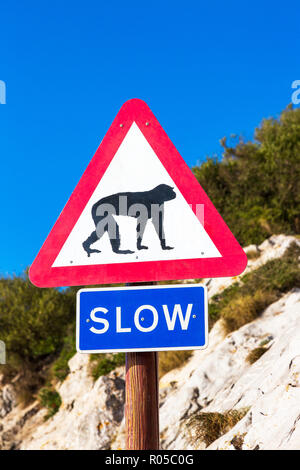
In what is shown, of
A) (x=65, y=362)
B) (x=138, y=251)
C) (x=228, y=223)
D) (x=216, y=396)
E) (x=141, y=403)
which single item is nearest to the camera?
(x=141, y=403)

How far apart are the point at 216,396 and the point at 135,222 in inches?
224

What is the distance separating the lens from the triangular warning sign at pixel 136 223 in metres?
2.38

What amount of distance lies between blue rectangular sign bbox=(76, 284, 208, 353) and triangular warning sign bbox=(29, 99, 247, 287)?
0.27 feet

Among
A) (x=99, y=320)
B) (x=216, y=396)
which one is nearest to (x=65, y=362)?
(x=216, y=396)

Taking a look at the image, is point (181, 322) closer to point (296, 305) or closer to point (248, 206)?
point (296, 305)

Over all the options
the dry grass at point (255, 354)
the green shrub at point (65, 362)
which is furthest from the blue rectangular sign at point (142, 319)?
the green shrub at point (65, 362)

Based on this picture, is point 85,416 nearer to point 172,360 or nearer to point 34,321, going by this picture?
point 172,360

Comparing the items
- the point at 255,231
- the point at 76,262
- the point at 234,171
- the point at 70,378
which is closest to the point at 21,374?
the point at 70,378

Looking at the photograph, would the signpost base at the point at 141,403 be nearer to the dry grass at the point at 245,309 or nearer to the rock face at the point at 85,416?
the dry grass at the point at 245,309

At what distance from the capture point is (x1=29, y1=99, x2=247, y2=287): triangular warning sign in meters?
2.38

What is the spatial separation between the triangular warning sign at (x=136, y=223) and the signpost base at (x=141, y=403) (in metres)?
0.39

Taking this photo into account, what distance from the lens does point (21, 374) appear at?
16906mm

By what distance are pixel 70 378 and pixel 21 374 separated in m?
4.21

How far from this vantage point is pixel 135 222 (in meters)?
2.42
